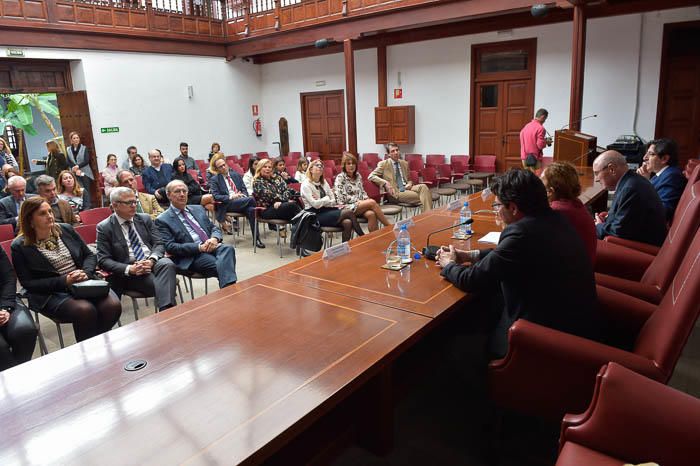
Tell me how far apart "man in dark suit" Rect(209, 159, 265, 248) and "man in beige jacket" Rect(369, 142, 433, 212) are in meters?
1.63

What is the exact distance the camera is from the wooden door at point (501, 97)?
9383 millimetres

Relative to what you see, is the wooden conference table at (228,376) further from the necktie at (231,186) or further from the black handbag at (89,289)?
the necktie at (231,186)

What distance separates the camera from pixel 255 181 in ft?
18.7

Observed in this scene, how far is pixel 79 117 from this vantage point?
10.0 m

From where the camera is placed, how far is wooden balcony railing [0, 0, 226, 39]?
8.91m

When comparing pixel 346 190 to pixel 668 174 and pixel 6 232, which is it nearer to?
pixel 668 174

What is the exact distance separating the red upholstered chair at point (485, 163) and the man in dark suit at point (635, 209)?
21.0 feet

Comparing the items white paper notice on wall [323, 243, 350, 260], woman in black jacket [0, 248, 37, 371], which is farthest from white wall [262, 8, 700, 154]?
woman in black jacket [0, 248, 37, 371]

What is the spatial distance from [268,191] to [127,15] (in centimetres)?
729

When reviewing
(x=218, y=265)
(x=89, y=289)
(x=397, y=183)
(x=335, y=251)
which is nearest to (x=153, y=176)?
(x=397, y=183)

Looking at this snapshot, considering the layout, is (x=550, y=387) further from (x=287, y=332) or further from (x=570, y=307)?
(x=287, y=332)

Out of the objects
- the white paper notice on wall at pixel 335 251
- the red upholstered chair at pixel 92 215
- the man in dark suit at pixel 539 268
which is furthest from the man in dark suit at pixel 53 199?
the man in dark suit at pixel 539 268

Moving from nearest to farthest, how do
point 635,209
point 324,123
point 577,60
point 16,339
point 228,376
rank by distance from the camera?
point 228,376 < point 16,339 < point 635,209 < point 577,60 < point 324,123

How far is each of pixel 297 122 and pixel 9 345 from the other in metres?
11.1
